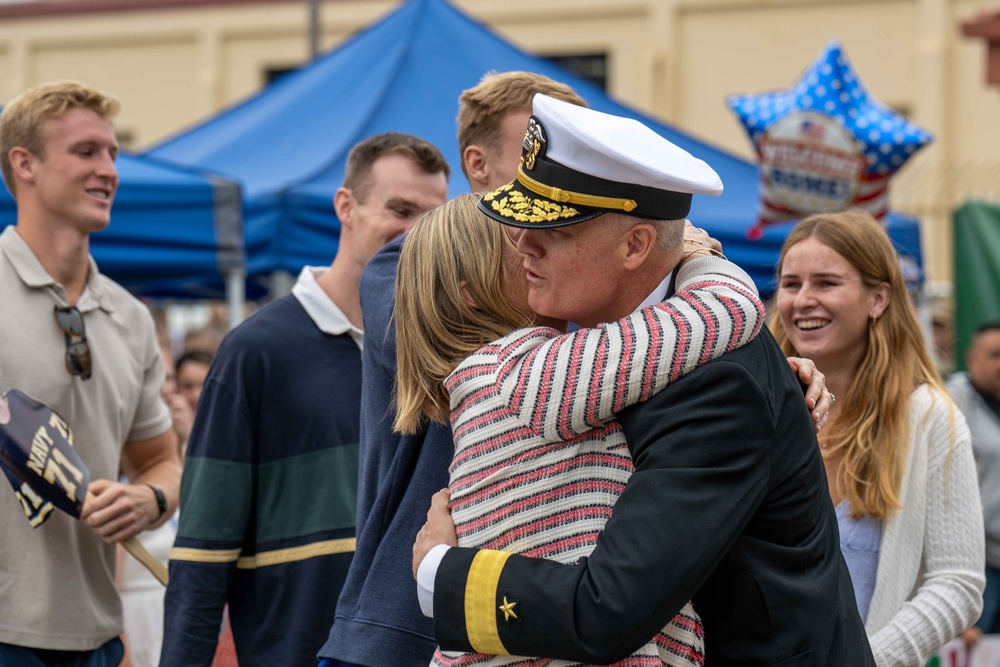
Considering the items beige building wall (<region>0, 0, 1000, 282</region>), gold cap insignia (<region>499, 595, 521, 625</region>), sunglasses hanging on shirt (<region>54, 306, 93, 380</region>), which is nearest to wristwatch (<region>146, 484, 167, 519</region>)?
sunglasses hanging on shirt (<region>54, 306, 93, 380</region>)

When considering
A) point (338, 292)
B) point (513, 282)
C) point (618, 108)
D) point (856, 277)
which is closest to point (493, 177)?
point (338, 292)

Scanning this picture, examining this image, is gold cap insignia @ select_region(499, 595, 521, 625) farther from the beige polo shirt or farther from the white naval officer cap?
the beige polo shirt

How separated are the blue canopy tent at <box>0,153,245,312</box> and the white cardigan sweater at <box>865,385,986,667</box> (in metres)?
3.73

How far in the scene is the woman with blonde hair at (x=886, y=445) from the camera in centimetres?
291

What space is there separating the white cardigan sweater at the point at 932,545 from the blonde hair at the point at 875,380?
0.14 ft

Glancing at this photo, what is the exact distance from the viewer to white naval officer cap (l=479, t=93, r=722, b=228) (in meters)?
1.90

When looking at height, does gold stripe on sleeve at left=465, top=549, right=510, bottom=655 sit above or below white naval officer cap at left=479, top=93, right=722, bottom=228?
below

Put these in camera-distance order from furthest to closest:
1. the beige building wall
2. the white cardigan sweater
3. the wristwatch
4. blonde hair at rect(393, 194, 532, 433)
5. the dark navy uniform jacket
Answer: the beige building wall → the wristwatch → the white cardigan sweater → blonde hair at rect(393, 194, 532, 433) → the dark navy uniform jacket

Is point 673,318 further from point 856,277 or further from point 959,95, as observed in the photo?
point 959,95

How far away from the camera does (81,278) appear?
3654 millimetres

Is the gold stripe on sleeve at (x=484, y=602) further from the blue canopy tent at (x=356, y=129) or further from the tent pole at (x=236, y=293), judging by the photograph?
the blue canopy tent at (x=356, y=129)

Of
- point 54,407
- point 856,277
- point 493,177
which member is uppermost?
point 493,177

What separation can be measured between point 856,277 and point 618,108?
17.0ft

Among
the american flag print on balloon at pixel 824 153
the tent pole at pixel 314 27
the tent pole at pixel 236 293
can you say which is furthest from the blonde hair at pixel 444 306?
the tent pole at pixel 314 27
